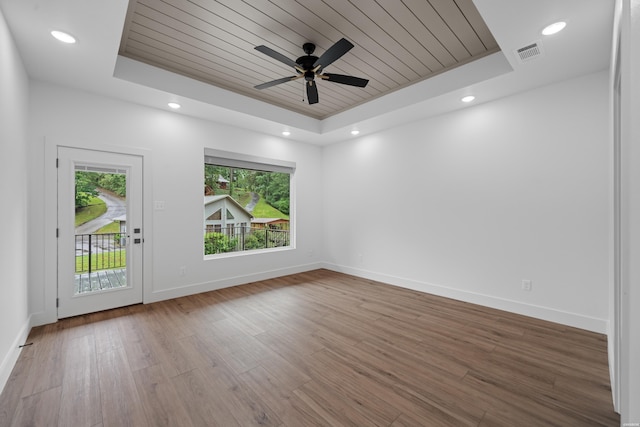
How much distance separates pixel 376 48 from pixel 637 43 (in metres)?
2.43

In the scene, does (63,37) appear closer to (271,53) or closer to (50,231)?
(271,53)

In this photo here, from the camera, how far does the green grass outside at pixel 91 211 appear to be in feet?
10.3

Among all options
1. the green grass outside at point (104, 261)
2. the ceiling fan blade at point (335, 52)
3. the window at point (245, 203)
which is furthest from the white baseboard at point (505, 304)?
the green grass outside at point (104, 261)

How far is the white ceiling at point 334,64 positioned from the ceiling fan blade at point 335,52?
33cm

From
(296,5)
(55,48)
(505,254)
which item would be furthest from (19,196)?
(505,254)

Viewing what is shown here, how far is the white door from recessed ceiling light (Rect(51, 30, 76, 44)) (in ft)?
4.22

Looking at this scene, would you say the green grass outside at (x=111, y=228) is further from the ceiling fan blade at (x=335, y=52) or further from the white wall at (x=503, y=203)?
the white wall at (x=503, y=203)

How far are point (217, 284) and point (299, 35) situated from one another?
356 cm

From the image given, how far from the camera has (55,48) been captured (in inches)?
94.3

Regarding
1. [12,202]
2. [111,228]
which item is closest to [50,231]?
[111,228]

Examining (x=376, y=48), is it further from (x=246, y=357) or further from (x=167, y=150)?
(x=246, y=357)

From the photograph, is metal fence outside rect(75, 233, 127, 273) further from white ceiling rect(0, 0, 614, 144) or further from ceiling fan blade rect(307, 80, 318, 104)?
ceiling fan blade rect(307, 80, 318, 104)

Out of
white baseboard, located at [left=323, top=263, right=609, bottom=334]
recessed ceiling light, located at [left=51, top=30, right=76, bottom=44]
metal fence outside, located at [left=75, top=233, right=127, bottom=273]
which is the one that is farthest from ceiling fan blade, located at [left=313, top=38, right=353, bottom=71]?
white baseboard, located at [left=323, top=263, right=609, bottom=334]

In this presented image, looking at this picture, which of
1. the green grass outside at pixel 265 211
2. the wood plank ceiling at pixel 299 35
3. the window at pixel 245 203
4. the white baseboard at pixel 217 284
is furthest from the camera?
the green grass outside at pixel 265 211
